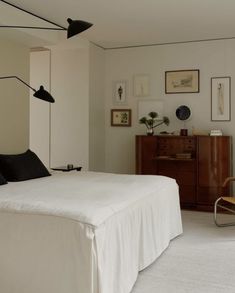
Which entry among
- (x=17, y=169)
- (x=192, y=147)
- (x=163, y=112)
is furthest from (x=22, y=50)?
(x=192, y=147)

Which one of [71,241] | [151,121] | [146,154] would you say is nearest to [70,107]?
[151,121]

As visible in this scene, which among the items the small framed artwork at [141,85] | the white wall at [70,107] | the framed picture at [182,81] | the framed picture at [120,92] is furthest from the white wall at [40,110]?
the framed picture at [182,81]

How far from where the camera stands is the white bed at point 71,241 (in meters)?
2.29

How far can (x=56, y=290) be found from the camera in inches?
93.4

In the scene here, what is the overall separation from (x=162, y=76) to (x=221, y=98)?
1042 millimetres

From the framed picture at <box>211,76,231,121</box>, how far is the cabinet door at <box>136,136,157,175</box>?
1065 mm

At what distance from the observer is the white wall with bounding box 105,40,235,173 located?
232 inches

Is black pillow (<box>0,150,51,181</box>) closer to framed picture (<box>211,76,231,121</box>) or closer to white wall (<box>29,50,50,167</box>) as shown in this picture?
white wall (<box>29,50,50,167</box>)

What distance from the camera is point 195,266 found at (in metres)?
3.29

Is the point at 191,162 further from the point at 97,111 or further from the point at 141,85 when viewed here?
the point at 97,111

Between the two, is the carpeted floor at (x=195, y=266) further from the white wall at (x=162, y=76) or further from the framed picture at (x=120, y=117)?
the framed picture at (x=120, y=117)

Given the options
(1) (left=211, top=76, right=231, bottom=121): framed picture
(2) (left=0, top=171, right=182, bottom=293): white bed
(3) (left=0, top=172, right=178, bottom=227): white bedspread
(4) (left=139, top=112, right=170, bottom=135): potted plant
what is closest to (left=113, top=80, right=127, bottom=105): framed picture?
(4) (left=139, top=112, right=170, bottom=135): potted plant

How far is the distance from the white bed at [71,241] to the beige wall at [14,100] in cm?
189

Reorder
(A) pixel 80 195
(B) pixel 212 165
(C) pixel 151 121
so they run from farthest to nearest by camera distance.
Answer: (C) pixel 151 121
(B) pixel 212 165
(A) pixel 80 195
